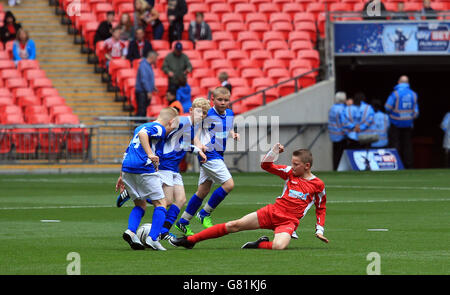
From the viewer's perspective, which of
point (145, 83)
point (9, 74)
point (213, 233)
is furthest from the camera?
point (9, 74)

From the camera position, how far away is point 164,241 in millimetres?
12750

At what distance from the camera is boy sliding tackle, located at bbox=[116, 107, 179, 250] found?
38.0 feet

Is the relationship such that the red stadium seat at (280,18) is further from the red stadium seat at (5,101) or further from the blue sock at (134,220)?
the blue sock at (134,220)

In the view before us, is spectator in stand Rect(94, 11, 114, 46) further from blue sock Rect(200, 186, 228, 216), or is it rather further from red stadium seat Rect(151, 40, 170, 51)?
blue sock Rect(200, 186, 228, 216)

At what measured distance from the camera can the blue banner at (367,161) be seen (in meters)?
30.7

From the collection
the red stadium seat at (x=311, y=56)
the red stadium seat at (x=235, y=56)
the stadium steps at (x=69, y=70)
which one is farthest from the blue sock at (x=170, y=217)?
the red stadium seat at (x=311, y=56)

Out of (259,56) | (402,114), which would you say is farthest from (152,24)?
(402,114)

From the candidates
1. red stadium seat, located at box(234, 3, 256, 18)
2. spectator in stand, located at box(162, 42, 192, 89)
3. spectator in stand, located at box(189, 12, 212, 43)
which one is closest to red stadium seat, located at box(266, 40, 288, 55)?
red stadium seat, located at box(234, 3, 256, 18)

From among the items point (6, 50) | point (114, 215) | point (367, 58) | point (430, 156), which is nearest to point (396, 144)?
point (367, 58)

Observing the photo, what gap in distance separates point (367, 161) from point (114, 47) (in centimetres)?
844

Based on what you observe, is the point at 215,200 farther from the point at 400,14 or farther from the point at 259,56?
the point at 259,56

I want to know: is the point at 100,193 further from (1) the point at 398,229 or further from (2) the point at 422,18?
(2) the point at 422,18

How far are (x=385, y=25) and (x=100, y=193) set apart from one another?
13.3 m

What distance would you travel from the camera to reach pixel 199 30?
33719 mm
